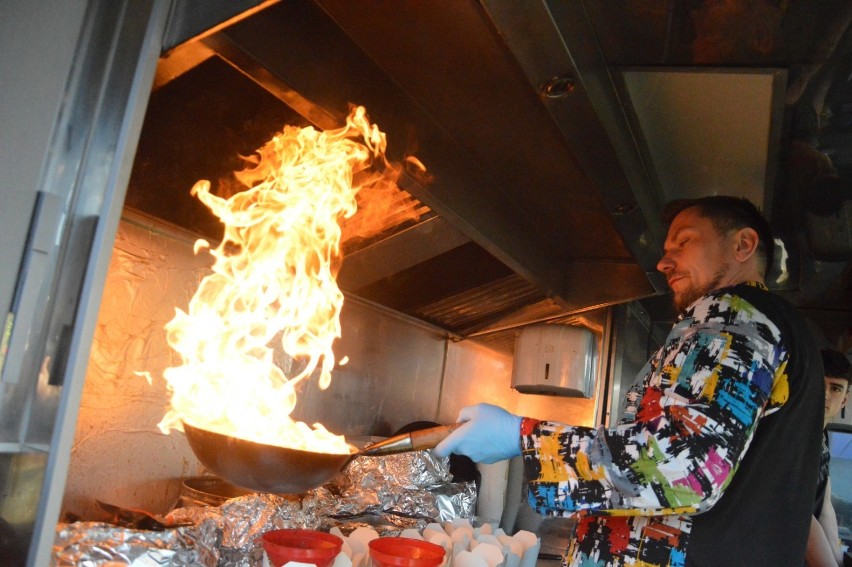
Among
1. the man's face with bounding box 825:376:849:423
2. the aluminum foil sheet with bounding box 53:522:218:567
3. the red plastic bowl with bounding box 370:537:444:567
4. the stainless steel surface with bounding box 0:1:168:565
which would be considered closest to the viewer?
the stainless steel surface with bounding box 0:1:168:565

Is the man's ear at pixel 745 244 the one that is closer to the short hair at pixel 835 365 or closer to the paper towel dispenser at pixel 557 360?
the paper towel dispenser at pixel 557 360

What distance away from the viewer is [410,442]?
1.31 meters

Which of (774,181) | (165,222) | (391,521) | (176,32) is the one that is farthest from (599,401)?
(176,32)

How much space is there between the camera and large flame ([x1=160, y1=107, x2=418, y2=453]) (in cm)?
138

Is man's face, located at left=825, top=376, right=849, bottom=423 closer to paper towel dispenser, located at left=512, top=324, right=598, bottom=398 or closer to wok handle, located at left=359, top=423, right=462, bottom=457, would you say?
paper towel dispenser, located at left=512, top=324, right=598, bottom=398

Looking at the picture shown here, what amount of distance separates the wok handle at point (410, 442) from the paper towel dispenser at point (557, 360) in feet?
6.01

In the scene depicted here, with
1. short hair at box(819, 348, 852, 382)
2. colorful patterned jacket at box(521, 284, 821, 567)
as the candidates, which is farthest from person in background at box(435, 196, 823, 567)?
short hair at box(819, 348, 852, 382)

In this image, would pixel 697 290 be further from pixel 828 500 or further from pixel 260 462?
pixel 828 500

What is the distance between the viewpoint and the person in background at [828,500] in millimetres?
2295

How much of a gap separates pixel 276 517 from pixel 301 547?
0.87 ft

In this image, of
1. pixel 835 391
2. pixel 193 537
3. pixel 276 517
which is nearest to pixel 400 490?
pixel 276 517

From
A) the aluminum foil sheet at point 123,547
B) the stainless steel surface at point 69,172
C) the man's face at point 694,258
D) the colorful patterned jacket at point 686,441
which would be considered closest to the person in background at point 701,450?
the colorful patterned jacket at point 686,441

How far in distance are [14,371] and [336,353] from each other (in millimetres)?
1571

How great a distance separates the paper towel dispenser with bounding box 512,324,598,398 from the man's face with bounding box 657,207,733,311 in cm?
144
